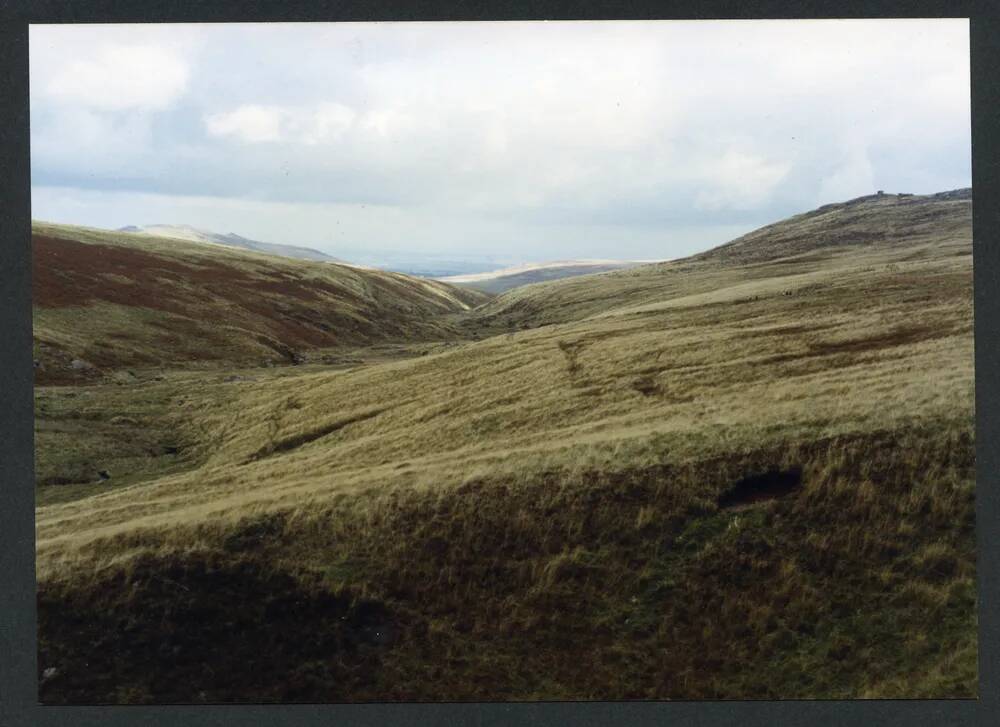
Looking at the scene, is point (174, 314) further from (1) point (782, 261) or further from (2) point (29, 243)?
(1) point (782, 261)

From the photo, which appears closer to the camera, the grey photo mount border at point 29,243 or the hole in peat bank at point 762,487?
the grey photo mount border at point 29,243

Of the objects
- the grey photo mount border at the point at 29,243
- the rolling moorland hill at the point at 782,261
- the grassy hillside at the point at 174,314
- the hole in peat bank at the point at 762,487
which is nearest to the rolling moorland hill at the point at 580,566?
the hole in peat bank at the point at 762,487

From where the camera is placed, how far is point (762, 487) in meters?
13.9

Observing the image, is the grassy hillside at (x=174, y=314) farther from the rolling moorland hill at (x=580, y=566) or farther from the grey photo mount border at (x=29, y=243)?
the rolling moorland hill at (x=580, y=566)

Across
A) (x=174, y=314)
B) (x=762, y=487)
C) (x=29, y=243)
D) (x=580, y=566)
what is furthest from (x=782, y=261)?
(x=29, y=243)

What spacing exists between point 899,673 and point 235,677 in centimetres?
1363

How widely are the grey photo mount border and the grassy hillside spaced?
1136 centimetres

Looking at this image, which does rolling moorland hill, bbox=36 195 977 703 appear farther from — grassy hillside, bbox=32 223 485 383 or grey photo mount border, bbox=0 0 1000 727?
grassy hillside, bbox=32 223 485 383

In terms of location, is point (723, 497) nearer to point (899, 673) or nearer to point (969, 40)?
point (899, 673)

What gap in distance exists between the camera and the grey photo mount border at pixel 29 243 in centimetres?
1337

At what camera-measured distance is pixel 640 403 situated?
62.5ft

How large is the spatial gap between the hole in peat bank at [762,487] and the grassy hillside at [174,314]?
25.4 m

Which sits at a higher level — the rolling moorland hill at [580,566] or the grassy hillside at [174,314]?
the grassy hillside at [174,314]

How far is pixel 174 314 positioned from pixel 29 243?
81.1ft
